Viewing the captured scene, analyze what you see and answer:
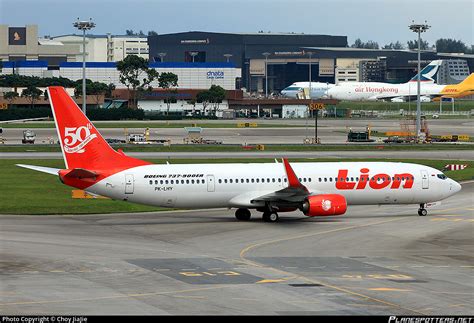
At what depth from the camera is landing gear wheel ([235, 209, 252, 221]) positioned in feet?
198

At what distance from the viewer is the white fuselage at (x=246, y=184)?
57250mm

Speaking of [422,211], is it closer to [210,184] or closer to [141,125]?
[210,184]

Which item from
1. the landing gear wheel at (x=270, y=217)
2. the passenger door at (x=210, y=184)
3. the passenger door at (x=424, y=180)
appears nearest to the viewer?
the passenger door at (x=210, y=184)

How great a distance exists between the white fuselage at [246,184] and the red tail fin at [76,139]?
134cm

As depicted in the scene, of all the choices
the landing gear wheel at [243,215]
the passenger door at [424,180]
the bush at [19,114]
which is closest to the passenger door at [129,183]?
the landing gear wheel at [243,215]

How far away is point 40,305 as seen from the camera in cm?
3297

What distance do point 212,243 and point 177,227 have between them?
6.92 m

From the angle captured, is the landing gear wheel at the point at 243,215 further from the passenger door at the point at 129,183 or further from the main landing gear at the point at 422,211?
the main landing gear at the point at 422,211

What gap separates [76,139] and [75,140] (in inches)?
3.3

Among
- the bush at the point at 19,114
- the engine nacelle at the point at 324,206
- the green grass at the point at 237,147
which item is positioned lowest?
the engine nacelle at the point at 324,206

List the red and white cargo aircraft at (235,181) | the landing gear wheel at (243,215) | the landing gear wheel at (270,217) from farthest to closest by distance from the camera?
1. the landing gear wheel at (243,215)
2. the landing gear wheel at (270,217)
3. the red and white cargo aircraft at (235,181)

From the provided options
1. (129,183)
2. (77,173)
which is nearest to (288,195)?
(129,183)

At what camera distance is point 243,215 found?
60281mm

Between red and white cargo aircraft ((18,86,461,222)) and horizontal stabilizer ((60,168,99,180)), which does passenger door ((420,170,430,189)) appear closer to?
red and white cargo aircraft ((18,86,461,222))
